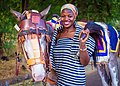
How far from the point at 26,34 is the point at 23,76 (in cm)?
445

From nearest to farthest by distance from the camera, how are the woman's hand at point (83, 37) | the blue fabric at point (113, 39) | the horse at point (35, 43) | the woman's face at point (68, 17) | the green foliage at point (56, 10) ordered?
1. the woman's hand at point (83, 37)
2. the horse at point (35, 43)
3. the woman's face at point (68, 17)
4. the blue fabric at point (113, 39)
5. the green foliage at point (56, 10)

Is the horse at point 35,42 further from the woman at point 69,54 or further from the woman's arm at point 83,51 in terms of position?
the woman's arm at point 83,51

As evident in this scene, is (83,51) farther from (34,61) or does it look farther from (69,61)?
(34,61)

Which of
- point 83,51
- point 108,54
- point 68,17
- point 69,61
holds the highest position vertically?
point 68,17

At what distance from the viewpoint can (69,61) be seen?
2.93 m

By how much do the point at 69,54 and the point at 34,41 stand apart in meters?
0.41

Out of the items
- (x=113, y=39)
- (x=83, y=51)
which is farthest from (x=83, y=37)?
(x=113, y=39)

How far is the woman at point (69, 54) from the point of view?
2914 mm

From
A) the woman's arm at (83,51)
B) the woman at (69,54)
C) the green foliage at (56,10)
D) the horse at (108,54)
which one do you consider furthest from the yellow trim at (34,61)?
the green foliage at (56,10)

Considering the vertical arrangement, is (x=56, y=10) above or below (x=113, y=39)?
above

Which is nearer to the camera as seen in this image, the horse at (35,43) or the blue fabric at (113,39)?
the horse at (35,43)

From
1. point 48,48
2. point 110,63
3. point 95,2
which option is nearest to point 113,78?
point 110,63

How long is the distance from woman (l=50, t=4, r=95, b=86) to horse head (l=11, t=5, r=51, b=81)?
0.46 ft

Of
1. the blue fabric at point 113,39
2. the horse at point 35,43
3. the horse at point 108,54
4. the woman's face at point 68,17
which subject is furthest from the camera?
the blue fabric at point 113,39
